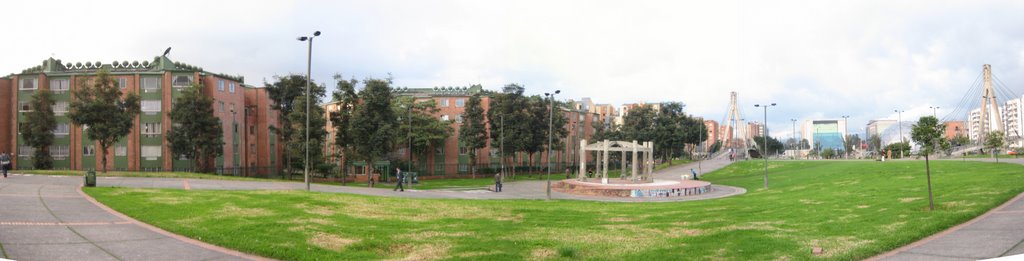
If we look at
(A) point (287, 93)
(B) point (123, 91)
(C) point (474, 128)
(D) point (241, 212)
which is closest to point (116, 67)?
(B) point (123, 91)

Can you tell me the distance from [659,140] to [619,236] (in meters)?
75.8

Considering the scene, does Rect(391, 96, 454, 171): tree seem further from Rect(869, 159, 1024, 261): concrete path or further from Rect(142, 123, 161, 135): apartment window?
Rect(869, 159, 1024, 261): concrete path

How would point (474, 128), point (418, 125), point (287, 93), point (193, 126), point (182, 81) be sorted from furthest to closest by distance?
1. point (474, 128)
2. point (418, 125)
3. point (182, 81)
4. point (287, 93)
5. point (193, 126)

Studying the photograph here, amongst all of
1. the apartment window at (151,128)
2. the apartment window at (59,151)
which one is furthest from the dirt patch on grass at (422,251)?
the apartment window at (59,151)

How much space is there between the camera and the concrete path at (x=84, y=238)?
11.1 metres

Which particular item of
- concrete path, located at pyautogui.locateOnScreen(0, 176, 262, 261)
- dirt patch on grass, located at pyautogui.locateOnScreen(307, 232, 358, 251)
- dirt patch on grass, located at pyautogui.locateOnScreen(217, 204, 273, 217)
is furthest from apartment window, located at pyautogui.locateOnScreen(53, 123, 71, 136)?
dirt patch on grass, located at pyautogui.locateOnScreen(307, 232, 358, 251)

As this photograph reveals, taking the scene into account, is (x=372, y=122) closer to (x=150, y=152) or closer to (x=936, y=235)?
(x=150, y=152)

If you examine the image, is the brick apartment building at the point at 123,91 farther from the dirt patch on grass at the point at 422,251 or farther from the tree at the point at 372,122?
the dirt patch on grass at the point at 422,251

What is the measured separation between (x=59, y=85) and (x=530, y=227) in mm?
65149

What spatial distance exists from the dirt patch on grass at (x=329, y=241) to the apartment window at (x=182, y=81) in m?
54.4

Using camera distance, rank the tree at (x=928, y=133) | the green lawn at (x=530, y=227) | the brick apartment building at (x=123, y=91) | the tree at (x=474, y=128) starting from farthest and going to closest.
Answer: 1. the tree at (x=474, y=128)
2. the brick apartment building at (x=123, y=91)
3. the tree at (x=928, y=133)
4. the green lawn at (x=530, y=227)

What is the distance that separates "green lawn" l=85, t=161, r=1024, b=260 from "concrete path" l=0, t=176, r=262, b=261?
0.62 m

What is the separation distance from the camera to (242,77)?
67562 millimetres

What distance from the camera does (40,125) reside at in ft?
176
